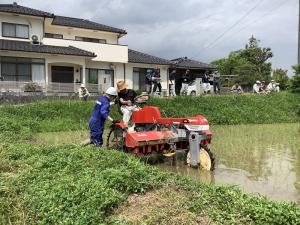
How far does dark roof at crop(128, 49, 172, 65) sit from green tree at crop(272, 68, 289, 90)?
11347 millimetres

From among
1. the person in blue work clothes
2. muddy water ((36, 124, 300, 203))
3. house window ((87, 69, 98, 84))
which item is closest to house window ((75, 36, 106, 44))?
house window ((87, 69, 98, 84))

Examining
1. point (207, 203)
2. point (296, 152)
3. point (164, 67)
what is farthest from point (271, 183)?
point (164, 67)

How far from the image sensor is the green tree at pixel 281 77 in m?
35.4

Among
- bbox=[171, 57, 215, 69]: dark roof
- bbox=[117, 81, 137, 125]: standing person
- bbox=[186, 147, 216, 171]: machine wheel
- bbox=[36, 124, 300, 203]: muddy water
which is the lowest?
bbox=[36, 124, 300, 203]: muddy water

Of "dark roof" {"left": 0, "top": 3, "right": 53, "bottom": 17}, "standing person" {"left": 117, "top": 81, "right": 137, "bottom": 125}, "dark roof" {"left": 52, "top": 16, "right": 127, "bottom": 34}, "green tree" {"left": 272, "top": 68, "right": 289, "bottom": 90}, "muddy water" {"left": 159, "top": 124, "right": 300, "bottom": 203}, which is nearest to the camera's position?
"muddy water" {"left": 159, "top": 124, "right": 300, "bottom": 203}

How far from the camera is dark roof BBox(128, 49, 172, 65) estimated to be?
30.1 meters

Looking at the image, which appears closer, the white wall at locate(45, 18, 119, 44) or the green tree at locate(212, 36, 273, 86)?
the white wall at locate(45, 18, 119, 44)

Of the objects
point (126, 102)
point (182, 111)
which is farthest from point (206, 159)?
point (182, 111)

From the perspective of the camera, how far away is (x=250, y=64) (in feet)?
134

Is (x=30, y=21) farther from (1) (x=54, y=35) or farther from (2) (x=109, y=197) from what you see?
(2) (x=109, y=197)

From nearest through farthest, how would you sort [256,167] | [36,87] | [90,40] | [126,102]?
[256,167] < [126,102] < [36,87] < [90,40]

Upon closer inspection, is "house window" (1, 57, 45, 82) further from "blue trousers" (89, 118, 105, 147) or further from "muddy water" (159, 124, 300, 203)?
"blue trousers" (89, 118, 105, 147)

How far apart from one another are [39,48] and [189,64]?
13295 millimetres

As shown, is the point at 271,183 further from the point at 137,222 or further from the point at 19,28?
the point at 19,28
